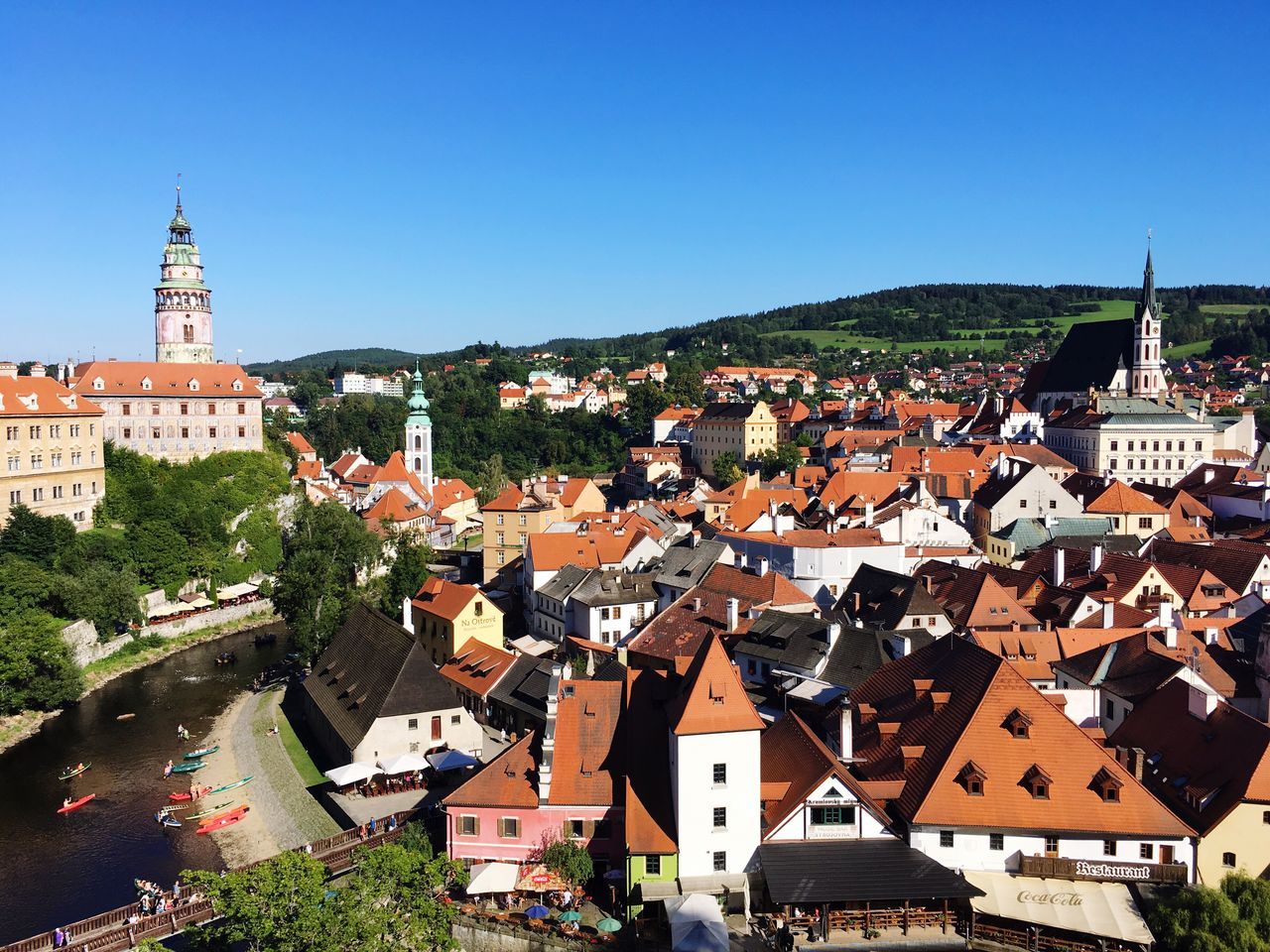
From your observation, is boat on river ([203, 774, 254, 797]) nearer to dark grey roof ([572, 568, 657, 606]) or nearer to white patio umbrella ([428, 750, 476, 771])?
white patio umbrella ([428, 750, 476, 771])

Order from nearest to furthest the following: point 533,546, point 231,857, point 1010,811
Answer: point 1010,811
point 231,857
point 533,546

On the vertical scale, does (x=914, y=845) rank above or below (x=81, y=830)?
above

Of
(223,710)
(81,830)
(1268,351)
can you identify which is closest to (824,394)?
(1268,351)

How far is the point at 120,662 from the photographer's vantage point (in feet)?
163

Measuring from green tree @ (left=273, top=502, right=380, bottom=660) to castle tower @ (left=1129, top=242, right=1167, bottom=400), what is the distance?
2713 inches

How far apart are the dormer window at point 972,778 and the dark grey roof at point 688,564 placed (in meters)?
21.8

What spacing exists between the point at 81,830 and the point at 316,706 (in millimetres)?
8606

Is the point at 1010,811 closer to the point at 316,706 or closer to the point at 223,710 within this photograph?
the point at 316,706

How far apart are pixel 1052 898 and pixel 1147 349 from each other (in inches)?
3172

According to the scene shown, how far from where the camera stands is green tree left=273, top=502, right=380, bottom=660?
45.7 m

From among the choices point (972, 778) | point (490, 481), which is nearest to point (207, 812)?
Answer: point (972, 778)

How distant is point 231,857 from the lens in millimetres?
29234

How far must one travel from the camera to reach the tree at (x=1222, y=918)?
1789cm

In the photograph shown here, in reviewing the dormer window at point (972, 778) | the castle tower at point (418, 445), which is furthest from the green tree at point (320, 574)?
the castle tower at point (418, 445)
